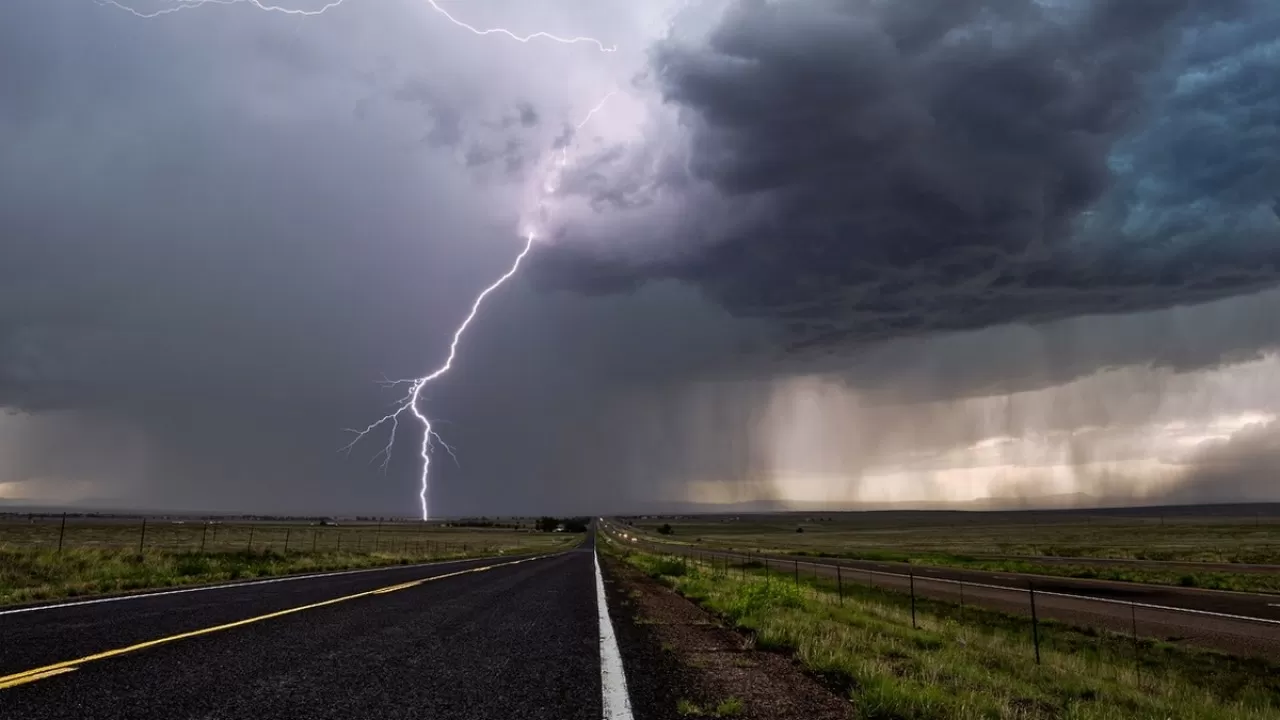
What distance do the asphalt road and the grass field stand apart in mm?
2819

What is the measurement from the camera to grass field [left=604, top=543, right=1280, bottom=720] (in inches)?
273

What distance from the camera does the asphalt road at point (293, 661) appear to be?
210 inches

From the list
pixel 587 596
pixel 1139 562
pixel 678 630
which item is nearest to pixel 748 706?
pixel 678 630

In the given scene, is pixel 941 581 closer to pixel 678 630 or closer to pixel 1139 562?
pixel 1139 562

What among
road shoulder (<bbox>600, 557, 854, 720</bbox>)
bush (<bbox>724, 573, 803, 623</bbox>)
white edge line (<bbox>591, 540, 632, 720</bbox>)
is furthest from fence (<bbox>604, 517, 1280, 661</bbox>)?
white edge line (<bbox>591, 540, 632, 720</bbox>)

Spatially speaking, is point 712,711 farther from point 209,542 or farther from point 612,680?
point 209,542

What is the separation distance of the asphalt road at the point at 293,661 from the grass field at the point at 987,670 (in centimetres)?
282

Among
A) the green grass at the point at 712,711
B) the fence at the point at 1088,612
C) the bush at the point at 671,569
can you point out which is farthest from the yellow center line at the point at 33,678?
the bush at the point at 671,569

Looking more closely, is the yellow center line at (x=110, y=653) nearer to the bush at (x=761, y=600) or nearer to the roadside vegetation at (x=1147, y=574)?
the bush at (x=761, y=600)

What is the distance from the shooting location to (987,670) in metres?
10.8

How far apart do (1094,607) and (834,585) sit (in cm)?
1304

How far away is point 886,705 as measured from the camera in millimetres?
6133

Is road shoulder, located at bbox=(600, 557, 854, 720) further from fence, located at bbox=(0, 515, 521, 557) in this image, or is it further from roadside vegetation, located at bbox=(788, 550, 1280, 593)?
roadside vegetation, located at bbox=(788, 550, 1280, 593)

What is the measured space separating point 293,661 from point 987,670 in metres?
9.83
